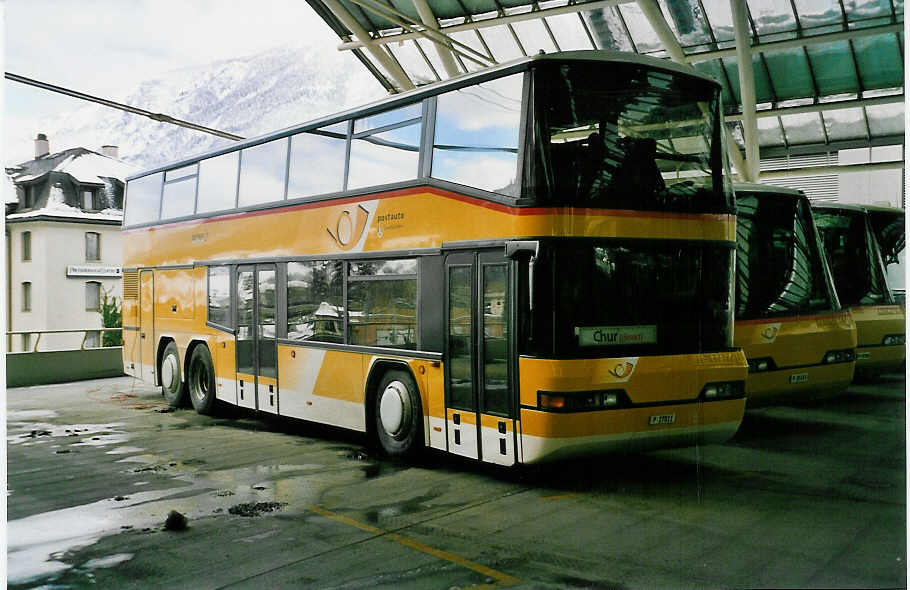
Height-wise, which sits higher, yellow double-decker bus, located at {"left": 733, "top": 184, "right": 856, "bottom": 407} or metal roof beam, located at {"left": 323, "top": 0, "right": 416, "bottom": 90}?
metal roof beam, located at {"left": 323, "top": 0, "right": 416, "bottom": 90}

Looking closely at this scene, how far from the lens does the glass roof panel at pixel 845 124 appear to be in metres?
4.70

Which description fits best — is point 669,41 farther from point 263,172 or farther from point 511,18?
point 263,172

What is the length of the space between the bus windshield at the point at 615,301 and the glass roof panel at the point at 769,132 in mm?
1057

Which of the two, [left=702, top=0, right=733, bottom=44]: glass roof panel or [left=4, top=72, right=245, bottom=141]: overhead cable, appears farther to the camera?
[left=4, top=72, right=245, bottom=141]: overhead cable

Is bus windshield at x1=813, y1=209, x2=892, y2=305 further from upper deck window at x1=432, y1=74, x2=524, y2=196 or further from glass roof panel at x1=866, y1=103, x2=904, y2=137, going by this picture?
upper deck window at x1=432, y1=74, x2=524, y2=196

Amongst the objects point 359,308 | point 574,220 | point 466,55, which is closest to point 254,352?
→ point 359,308

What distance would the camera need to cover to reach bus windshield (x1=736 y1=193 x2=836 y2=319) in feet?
19.8

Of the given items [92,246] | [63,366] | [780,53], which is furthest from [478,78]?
[63,366]

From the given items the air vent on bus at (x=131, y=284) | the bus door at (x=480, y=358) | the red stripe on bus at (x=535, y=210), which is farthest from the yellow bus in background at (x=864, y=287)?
the air vent on bus at (x=131, y=284)

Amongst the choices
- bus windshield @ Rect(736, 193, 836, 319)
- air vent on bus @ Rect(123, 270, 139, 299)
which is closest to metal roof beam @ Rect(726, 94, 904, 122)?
bus windshield @ Rect(736, 193, 836, 319)

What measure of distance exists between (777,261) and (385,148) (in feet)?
11.0

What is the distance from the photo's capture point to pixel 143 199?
12219 millimetres

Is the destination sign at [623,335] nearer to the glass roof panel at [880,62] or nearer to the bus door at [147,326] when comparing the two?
the glass roof panel at [880,62]

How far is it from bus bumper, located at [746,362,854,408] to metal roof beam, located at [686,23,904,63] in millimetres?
2019
